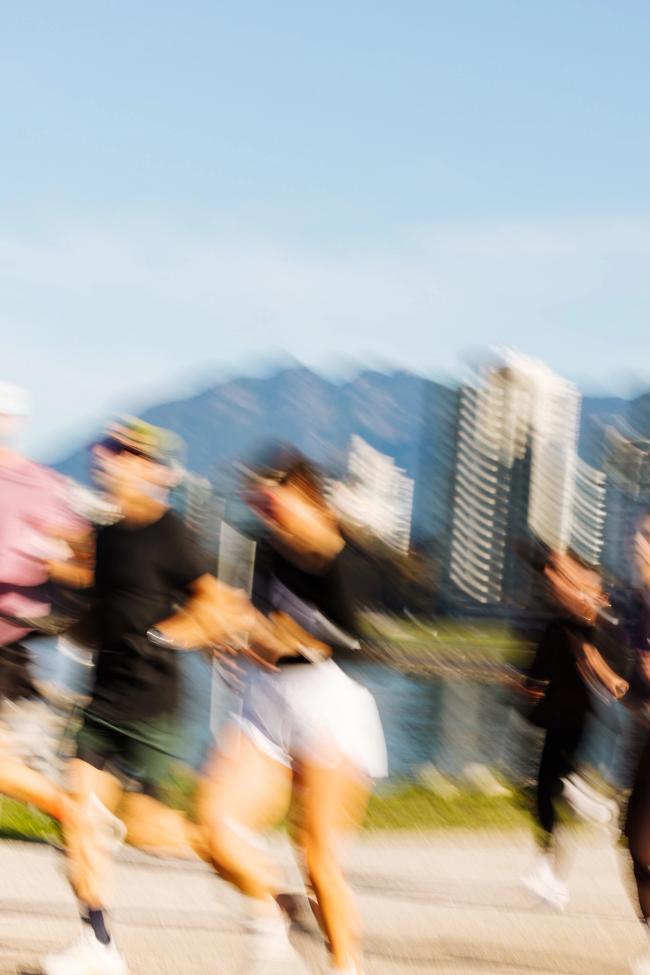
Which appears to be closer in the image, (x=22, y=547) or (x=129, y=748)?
(x=129, y=748)

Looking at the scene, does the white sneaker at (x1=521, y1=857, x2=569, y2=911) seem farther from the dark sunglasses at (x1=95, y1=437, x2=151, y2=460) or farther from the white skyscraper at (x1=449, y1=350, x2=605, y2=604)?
the white skyscraper at (x1=449, y1=350, x2=605, y2=604)

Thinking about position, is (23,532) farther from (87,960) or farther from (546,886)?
(546,886)

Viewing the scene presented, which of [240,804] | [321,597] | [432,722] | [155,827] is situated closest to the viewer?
[321,597]

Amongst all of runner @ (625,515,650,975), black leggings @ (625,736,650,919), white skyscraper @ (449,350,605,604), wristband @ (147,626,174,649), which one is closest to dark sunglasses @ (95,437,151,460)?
wristband @ (147,626,174,649)

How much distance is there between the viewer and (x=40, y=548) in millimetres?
4773

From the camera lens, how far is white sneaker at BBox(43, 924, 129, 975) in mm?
4402

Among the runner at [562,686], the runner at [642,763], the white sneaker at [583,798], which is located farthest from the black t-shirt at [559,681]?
the runner at [642,763]

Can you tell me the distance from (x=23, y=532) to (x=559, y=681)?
2.26 m

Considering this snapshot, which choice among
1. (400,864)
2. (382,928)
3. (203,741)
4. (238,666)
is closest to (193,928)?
(382,928)

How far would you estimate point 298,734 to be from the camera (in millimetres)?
3998

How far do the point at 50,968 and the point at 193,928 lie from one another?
917 millimetres

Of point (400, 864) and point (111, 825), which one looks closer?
point (111, 825)

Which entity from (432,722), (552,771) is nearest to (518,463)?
→ (432,722)

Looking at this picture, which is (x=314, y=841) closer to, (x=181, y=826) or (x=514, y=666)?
(x=181, y=826)
